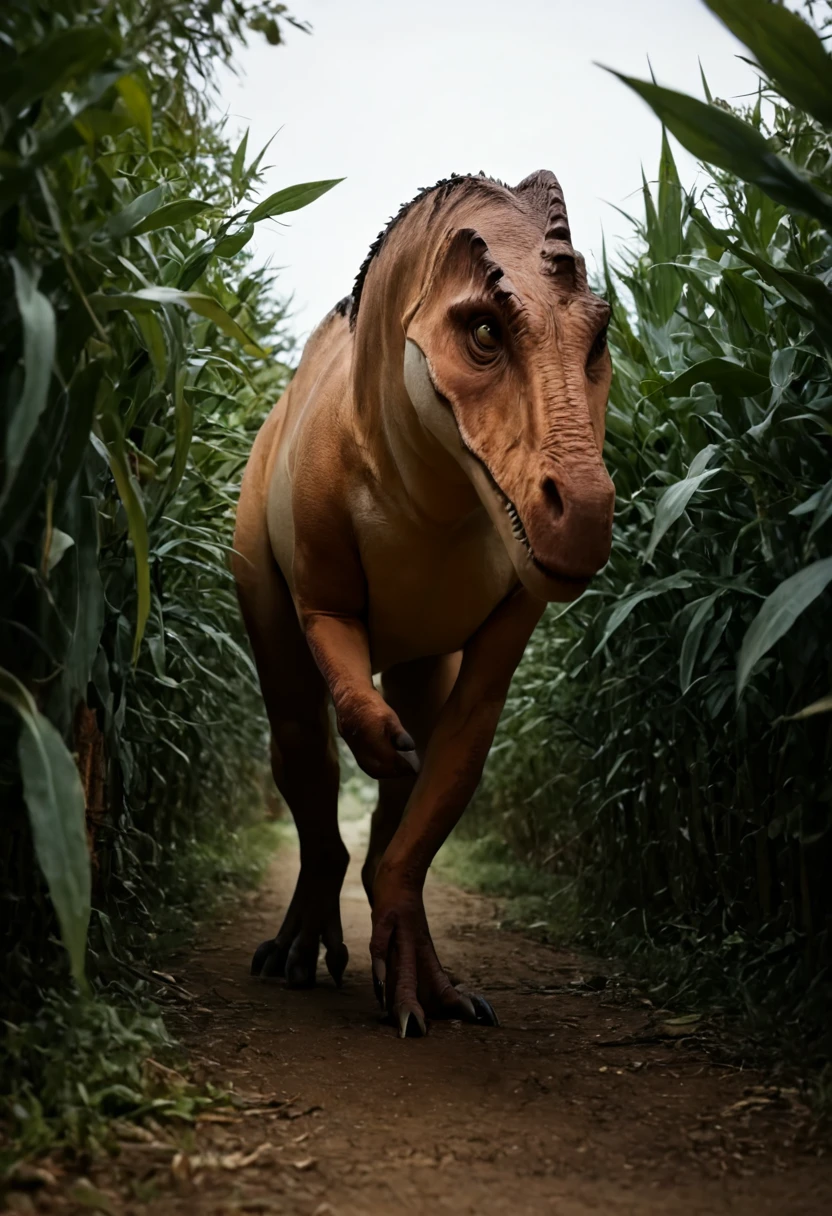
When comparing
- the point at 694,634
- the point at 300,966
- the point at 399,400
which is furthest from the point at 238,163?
the point at 300,966

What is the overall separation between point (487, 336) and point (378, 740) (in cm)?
82

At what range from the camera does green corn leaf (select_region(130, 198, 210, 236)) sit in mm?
1931

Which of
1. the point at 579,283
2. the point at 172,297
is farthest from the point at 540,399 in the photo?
the point at 172,297

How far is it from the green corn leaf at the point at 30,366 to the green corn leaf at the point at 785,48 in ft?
3.96

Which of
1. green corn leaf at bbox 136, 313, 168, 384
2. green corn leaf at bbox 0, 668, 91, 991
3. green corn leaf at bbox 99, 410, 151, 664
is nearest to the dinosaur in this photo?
green corn leaf at bbox 136, 313, 168, 384

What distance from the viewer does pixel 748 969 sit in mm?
2354

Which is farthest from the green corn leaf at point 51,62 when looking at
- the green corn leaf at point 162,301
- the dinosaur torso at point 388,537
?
the dinosaur torso at point 388,537

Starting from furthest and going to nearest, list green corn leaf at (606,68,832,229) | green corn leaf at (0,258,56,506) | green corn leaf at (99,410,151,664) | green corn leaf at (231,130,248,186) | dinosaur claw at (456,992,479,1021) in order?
green corn leaf at (231,130,248,186) → dinosaur claw at (456,992,479,1021) → green corn leaf at (606,68,832,229) → green corn leaf at (99,410,151,664) → green corn leaf at (0,258,56,506)

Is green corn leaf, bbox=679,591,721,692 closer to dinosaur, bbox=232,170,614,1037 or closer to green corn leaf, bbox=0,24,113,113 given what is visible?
dinosaur, bbox=232,170,614,1037

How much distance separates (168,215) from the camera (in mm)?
1996

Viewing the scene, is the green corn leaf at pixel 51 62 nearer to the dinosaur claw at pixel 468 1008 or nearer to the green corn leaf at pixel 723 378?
the green corn leaf at pixel 723 378

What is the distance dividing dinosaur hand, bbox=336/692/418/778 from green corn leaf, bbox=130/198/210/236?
997 mm

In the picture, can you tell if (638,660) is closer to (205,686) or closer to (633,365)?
(633,365)

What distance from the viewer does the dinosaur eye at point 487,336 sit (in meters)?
2.12
